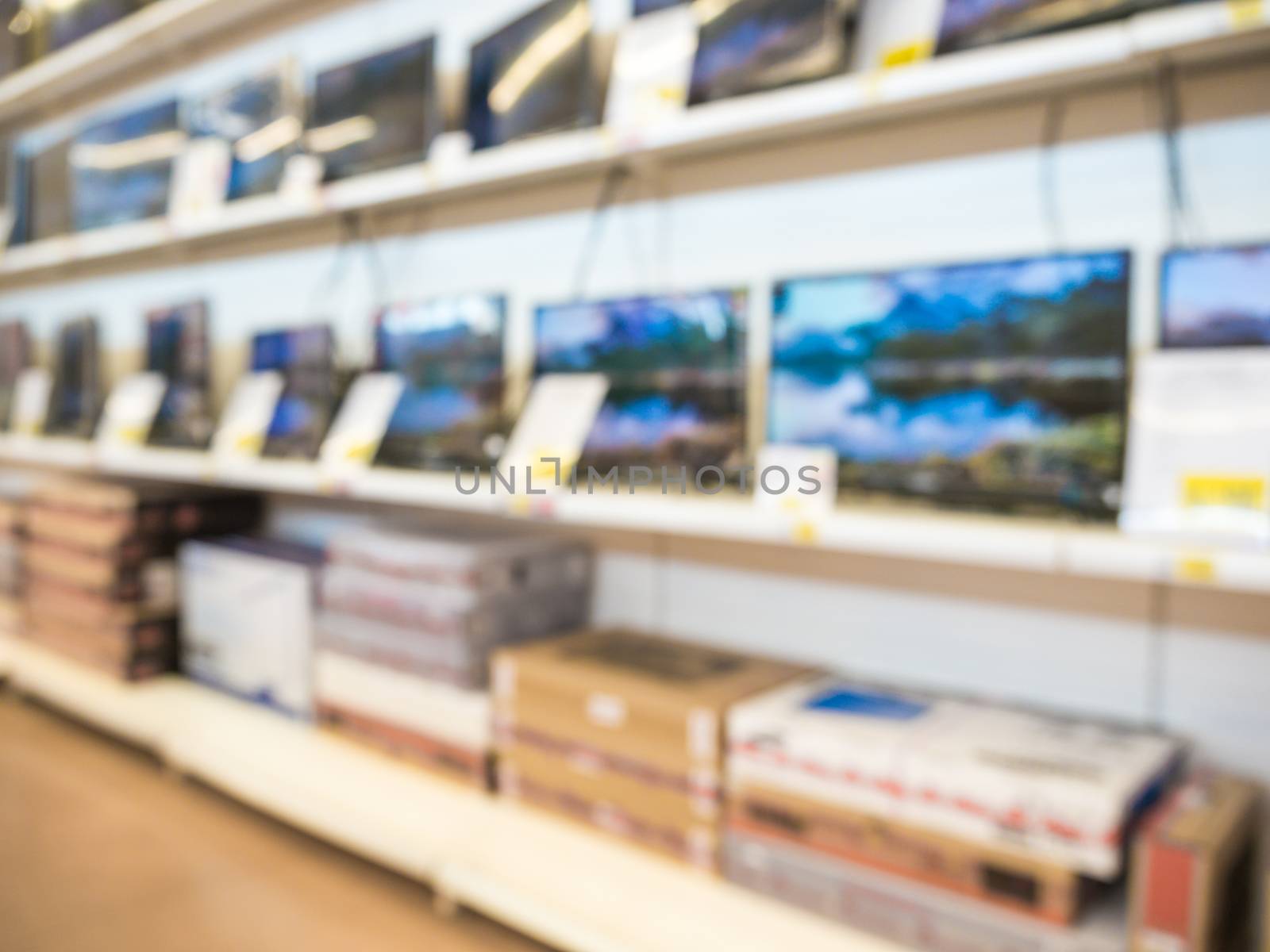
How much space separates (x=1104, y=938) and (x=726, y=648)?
82 cm

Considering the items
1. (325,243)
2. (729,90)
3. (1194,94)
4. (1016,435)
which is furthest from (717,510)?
(325,243)

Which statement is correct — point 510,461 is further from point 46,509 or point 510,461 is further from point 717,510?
point 46,509

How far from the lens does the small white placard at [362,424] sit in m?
1.98

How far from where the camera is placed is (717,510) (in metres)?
1.39

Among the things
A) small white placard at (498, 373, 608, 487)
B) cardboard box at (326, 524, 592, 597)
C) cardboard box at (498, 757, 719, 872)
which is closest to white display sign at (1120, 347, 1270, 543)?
cardboard box at (498, 757, 719, 872)

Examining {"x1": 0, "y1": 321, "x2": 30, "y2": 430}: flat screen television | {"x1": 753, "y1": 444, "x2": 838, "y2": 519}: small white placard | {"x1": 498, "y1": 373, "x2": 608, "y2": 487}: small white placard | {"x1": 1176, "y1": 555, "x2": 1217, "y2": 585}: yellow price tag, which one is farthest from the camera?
{"x1": 0, "y1": 321, "x2": 30, "y2": 430}: flat screen television

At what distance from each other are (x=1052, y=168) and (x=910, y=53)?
331 millimetres


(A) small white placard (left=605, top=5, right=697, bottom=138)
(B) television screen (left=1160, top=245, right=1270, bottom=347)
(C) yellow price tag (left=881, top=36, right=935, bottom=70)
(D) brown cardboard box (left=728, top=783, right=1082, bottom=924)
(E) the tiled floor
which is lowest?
(E) the tiled floor

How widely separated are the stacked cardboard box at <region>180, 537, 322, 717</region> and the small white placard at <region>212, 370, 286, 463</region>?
263 millimetres

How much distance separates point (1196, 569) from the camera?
3.29 feet

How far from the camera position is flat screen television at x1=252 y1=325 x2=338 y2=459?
2.19 metres

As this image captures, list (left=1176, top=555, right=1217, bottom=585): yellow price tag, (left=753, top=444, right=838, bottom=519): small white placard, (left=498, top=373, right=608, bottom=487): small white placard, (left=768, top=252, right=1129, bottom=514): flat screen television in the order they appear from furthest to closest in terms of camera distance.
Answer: (left=498, top=373, right=608, bottom=487): small white placard
(left=753, top=444, right=838, bottom=519): small white placard
(left=768, top=252, right=1129, bottom=514): flat screen television
(left=1176, top=555, right=1217, bottom=585): yellow price tag

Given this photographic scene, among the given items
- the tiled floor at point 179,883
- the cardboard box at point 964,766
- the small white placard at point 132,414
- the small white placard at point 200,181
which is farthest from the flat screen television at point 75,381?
the cardboard box at point 964,766

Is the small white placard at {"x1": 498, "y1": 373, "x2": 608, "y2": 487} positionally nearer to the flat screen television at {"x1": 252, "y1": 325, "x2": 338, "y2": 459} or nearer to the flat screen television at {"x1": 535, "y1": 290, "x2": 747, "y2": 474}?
the flat screen television at {"x1": 535, "y1": 290, "x2": 747, "y2": 474}
